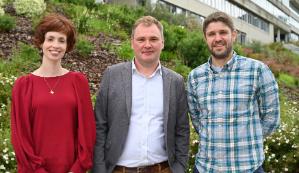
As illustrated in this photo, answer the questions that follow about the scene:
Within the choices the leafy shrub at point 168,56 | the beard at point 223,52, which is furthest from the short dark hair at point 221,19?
the leafy shrub at point 168,56

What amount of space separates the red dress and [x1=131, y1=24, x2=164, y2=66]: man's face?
0.59 metres

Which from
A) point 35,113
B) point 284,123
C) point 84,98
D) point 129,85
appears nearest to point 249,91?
point 129,85

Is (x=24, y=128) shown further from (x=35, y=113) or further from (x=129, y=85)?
(x=129, y=85)

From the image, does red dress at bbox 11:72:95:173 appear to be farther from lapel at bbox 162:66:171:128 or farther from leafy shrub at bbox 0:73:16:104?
leafy shrub at bbox 0:73:16:104

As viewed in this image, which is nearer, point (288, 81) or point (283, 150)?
point (283, 150)

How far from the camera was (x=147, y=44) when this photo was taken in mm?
4129

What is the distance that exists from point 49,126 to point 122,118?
0.62 m

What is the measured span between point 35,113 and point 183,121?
1.29 m

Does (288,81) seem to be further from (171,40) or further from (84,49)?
(84,49)

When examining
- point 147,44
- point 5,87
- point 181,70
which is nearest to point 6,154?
point 147,44

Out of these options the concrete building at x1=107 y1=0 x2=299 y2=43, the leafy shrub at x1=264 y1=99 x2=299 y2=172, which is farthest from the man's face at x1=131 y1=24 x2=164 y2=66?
the concrete building at x1=107 y1=0 x2=299 y2=43

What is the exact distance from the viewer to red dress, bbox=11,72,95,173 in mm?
3832

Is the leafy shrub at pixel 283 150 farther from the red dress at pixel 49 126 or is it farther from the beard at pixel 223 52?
the red dress at pixel 49 126

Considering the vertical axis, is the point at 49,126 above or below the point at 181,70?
below
